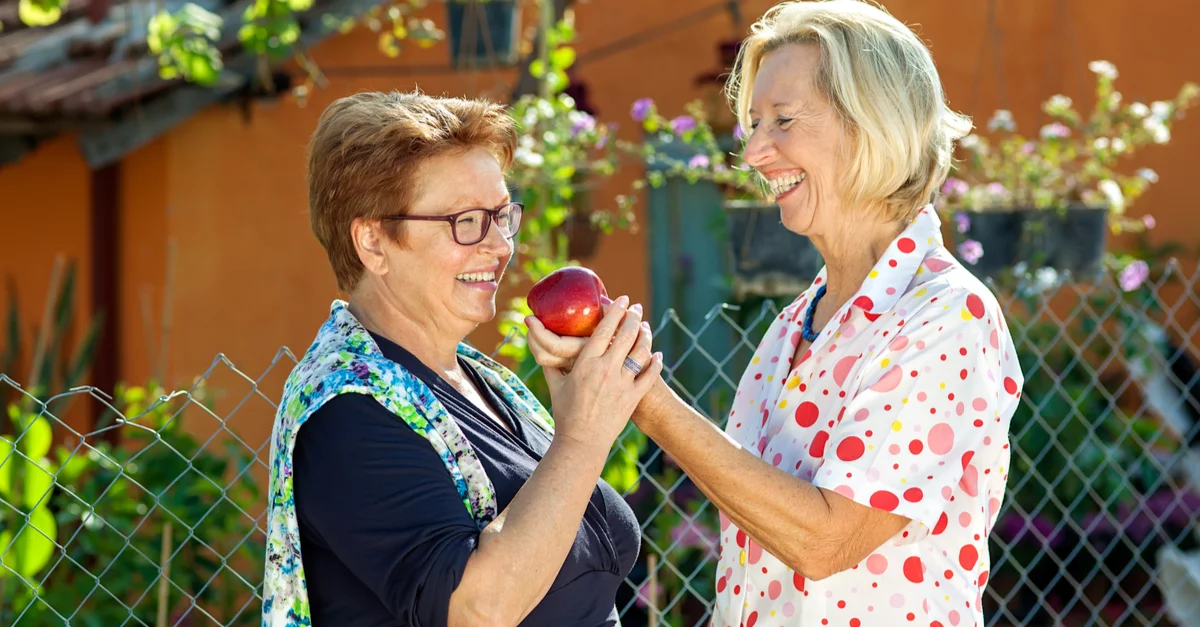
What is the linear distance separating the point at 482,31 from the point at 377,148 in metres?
3.16

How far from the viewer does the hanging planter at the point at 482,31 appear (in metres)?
4.98

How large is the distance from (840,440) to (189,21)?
3382mm

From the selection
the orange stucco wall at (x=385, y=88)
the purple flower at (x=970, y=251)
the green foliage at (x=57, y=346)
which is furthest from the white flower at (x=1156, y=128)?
the green foliage at (x=57, y=346)

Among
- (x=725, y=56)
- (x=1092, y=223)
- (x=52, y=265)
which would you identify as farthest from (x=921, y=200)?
(x=52, y=265)

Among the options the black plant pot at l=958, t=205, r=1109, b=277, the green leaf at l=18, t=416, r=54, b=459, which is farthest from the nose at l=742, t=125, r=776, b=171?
the green leaf at l=18, t=416, r=54, b=459

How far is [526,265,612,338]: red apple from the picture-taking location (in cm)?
191

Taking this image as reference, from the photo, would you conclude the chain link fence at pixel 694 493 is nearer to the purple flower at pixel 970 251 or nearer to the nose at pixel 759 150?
the purple flower at pixel 970 251

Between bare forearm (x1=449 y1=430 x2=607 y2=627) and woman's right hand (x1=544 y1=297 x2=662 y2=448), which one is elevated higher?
woman's right hand (x1=544 y1=297 x2=662 y2=448)

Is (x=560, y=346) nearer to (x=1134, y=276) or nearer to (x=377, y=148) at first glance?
(x=377, y=148)

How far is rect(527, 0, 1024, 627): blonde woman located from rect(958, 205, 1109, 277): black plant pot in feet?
6.50

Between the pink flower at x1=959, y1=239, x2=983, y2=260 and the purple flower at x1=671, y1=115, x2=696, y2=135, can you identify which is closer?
the pink flower at x1=959, y1=239, x2=983, y2=260

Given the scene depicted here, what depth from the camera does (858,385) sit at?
194 cm

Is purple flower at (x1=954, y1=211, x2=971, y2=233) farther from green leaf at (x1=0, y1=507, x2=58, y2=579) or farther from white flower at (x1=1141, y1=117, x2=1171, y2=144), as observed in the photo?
green leaf at (x1=0, y1=507, x2=58, y2=579)

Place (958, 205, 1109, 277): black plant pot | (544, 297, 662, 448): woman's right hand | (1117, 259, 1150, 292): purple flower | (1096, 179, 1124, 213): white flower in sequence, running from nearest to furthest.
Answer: (544, 297, 662, 448): woman's right hand
(1117, 259, 1150, 292): purple flower
(958, 205, 1109, 277): black plant pot
(1096, 179, 1124, 213): white flower
